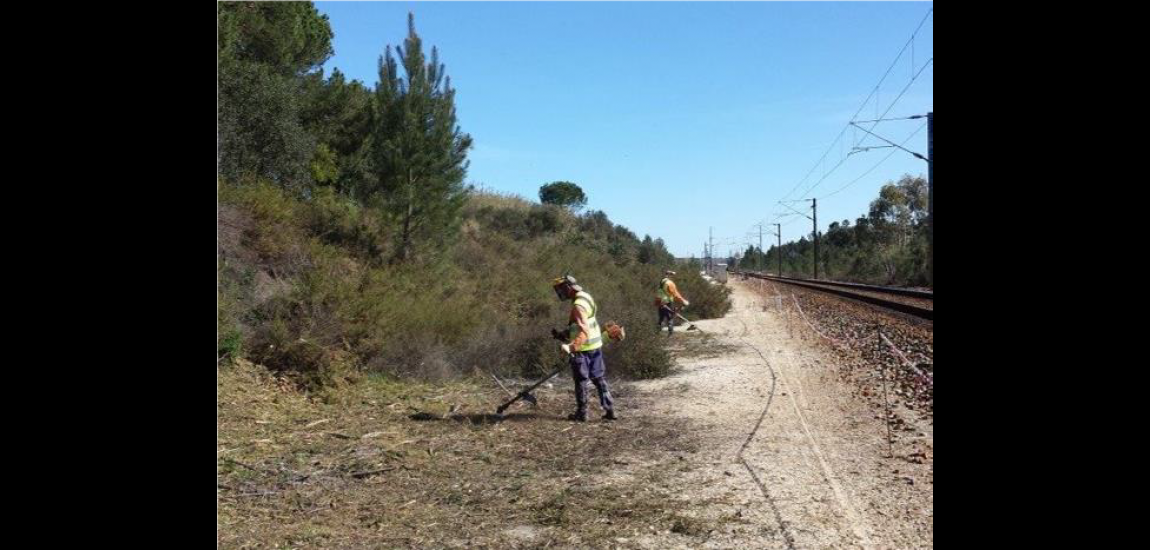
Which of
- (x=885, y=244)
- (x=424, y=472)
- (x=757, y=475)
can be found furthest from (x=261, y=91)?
(x=885, y=244)

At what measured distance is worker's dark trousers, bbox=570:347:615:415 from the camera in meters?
9.11

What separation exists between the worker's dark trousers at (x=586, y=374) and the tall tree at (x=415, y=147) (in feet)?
28.8

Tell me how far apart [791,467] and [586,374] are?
118 inches

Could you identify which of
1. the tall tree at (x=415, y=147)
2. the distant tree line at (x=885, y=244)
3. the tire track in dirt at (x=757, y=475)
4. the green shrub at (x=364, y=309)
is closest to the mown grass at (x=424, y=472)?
the tire track in dirt at (x=757, y=475)

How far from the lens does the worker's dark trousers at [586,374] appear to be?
9109 mm

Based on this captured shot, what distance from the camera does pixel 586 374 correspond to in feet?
30.1

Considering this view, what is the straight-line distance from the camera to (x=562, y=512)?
5.67m

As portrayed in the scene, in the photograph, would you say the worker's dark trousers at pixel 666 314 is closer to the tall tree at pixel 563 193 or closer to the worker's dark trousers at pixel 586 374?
the worker's dark trousers at pixel 586 374

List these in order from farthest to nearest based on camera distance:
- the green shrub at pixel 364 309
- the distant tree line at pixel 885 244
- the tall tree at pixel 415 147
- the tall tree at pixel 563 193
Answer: the tall tree at pixel 563 193
the distant tree line at pixel 885 244
the tall tree at pixel 415 147
the green shrub at pixel 364 309

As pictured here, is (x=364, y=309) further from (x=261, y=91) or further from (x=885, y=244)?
(x=885, y=244)

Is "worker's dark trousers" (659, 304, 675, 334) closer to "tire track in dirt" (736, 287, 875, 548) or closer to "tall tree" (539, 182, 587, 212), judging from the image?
"tire track in dirt" (736, 287, 875, 548)

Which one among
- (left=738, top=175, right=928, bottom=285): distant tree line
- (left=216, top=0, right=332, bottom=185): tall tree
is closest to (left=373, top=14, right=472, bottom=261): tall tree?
(left=216, top=0, right=332, bottom=185): tall tree
